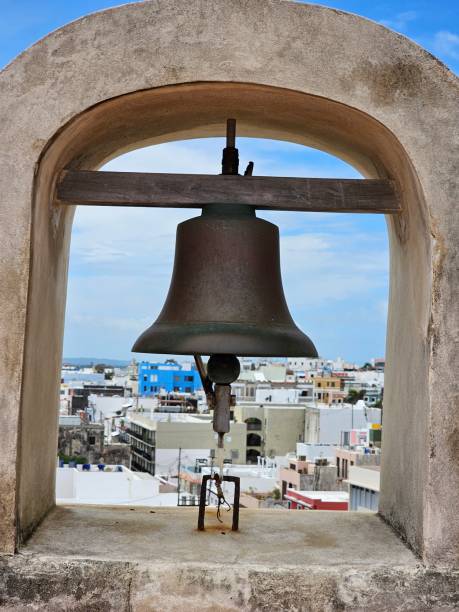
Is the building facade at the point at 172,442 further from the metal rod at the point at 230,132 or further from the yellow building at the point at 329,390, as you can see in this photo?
the metal rod at the point at 230,132

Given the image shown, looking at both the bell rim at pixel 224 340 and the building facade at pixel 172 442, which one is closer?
the bell rim at pixel 224 340

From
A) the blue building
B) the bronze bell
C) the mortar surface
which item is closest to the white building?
the mortar surface

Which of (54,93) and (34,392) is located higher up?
(54,93)

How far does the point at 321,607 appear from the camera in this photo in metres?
2.94

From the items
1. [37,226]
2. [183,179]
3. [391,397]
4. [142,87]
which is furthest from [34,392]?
[391,397]

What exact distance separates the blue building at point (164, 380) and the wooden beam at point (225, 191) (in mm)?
70045

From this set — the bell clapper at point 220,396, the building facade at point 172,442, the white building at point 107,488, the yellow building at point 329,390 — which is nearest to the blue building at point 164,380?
the yellow building at point 329,390

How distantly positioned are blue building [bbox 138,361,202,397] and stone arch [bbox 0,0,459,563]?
7014 centimetres

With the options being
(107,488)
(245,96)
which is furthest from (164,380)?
(245,96)

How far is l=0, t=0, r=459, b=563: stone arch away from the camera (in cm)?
294

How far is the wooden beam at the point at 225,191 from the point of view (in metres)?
3.19

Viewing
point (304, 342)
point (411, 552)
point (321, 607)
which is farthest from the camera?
point (304, 342)

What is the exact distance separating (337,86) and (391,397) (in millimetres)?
1287

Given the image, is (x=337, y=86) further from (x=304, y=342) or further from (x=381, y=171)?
(x=304, y=342)
